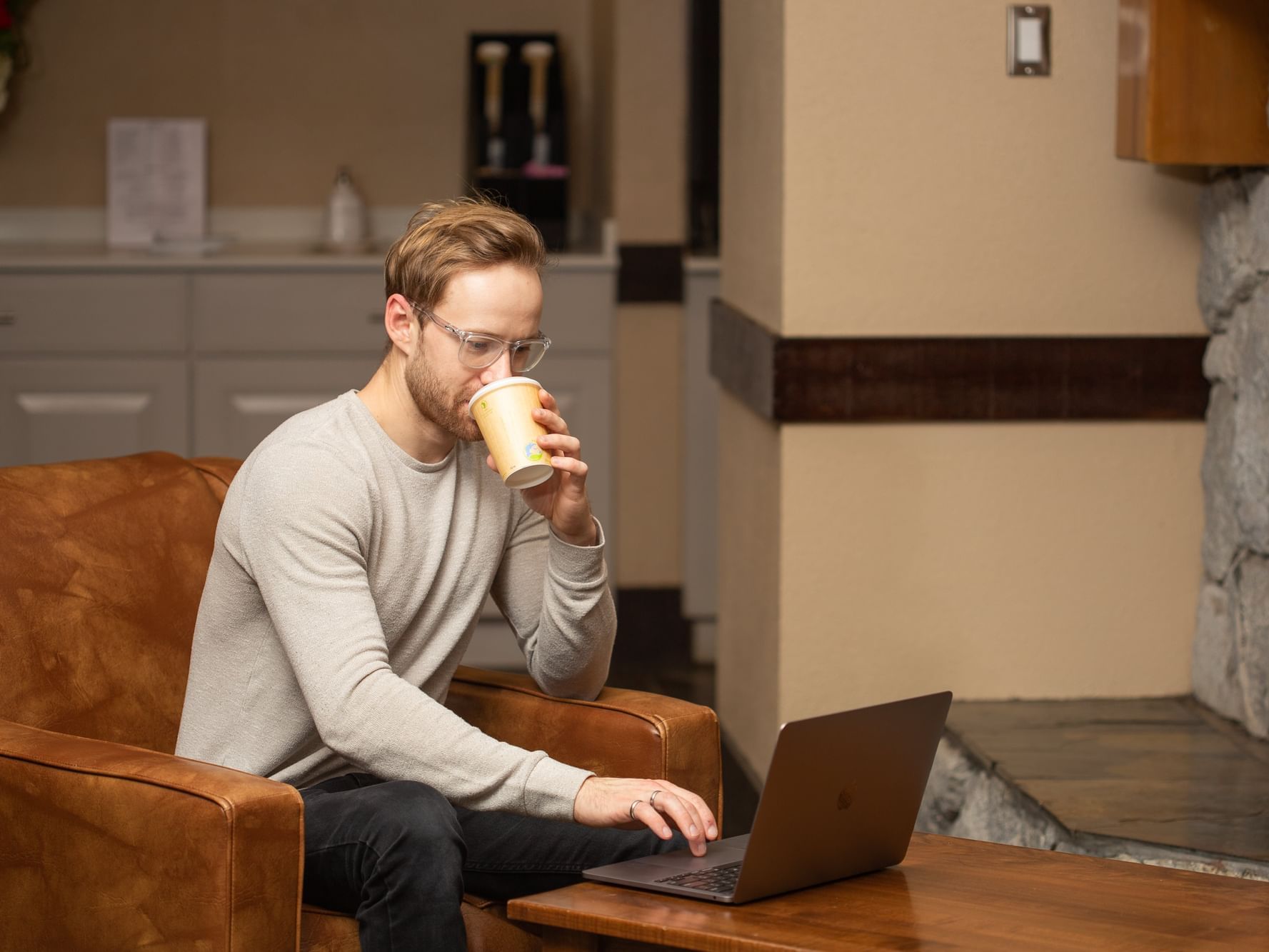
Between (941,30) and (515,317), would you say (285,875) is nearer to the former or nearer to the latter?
(515,317)

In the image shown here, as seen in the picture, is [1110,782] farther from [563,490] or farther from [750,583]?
[563,490]

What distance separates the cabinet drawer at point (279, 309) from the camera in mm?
4160

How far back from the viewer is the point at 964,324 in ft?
9.39

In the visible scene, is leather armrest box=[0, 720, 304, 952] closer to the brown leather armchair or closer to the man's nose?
the brown leather armchair

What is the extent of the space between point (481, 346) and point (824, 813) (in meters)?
0.60

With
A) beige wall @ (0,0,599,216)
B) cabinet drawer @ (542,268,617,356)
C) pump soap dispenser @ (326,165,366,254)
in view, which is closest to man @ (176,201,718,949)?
cabinet drawer @ (542,268,617,356)

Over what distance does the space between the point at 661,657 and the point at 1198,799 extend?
2.17 m

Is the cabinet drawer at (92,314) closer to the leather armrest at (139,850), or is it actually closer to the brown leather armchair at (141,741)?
the brown leather armchair at (141,741)

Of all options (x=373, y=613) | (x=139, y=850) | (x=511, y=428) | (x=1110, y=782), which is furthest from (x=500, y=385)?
(x=1110, y=782)

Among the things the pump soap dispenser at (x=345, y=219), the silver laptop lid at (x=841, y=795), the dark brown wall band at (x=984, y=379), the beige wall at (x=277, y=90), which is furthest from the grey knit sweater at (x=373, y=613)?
the beige wall at (x=277, y=90)

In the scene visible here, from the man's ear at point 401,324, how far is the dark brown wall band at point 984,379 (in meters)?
1.15

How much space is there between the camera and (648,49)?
4156mm

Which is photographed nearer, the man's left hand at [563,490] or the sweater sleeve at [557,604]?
the man's left hand at [563,490]

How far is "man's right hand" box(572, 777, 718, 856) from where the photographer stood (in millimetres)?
1566
